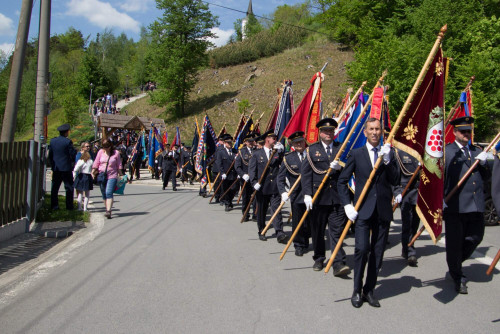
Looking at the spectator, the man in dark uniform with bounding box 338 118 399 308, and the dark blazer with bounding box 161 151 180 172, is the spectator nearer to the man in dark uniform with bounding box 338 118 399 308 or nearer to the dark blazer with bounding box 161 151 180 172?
the dark blazer with bounding box 161 151 180 172

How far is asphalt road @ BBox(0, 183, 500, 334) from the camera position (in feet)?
13.5

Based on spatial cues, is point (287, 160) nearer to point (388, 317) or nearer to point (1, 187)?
A: point (388, 317)

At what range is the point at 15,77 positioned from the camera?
8695mm

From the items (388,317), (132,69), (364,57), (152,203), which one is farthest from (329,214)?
(132,69)

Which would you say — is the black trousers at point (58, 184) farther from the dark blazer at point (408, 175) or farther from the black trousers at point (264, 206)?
the dark blazer at point (408, 175)

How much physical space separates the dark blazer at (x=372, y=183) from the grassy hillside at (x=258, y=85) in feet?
116

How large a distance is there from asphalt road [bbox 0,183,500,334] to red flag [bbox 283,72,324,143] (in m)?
2.08

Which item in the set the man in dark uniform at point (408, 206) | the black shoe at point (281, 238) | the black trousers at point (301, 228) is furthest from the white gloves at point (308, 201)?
the black shoe at point (281, 238)

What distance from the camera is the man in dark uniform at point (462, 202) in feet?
Answer: 16.8

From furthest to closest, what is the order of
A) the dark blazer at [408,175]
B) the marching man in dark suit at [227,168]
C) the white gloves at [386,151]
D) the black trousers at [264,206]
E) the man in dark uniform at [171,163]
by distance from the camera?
the man in dark uniform at [171,163], the marching man in dark suit at [227,168], the black trousers at [264,206], the dark blazer at [408,175], the white gloves at [386,151]

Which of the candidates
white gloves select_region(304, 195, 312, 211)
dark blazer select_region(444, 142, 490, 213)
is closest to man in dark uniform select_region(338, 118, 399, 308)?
dark blazer select_region(444, 142, 490, 213)

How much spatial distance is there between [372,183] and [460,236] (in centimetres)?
137

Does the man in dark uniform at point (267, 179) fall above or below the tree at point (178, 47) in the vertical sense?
below

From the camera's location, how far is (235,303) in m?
4.65
